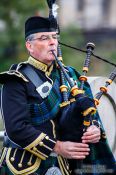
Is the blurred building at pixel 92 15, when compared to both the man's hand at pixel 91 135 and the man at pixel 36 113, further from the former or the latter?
the man's hand at pixel 91 135

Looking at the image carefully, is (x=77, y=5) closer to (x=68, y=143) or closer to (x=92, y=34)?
(x=92, y=34)

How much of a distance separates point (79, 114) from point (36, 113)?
28 centimetres

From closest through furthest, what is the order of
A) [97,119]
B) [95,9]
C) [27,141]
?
[27,141]
[97,119]
[95,9]

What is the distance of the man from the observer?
4.76m

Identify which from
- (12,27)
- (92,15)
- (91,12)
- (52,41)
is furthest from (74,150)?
(91,12)

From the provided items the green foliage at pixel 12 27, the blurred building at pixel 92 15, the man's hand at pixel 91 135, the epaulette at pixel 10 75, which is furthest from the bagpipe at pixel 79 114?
the blurred building at pixel 92 15

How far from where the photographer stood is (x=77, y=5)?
3441 cm

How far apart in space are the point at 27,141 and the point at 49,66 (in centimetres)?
57

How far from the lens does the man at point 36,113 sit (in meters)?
4.76

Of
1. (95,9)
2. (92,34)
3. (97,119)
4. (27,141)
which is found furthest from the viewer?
(95,9)

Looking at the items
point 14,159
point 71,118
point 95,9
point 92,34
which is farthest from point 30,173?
point 95,9

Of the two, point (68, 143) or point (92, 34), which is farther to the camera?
point (92, 34)

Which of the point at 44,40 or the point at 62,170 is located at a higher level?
the point at 44,40

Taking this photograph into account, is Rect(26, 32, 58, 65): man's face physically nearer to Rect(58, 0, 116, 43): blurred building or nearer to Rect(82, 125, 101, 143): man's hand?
Rect(82, 125, 101, 143): man's hand
